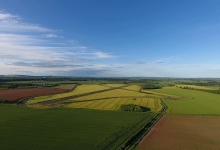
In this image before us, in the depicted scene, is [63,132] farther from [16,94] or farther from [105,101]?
[16,94]

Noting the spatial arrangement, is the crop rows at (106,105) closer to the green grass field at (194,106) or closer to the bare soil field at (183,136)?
the green grass field at (194,106)

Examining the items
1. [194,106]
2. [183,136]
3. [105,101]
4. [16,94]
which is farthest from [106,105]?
[16,94]

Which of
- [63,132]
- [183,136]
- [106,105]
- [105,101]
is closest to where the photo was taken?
[63,132]

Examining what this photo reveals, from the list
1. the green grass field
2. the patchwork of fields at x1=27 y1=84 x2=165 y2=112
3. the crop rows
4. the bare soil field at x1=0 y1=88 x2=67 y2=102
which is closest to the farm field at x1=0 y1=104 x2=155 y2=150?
the crop rows

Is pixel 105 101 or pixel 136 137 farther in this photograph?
pixel 105 101

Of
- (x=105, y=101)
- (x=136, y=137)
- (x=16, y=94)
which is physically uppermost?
(x=16, y=94)

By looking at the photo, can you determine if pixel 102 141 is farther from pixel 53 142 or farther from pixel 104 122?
pixel 104 122

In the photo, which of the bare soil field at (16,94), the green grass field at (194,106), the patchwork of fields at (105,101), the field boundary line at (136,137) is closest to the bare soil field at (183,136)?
the field boundary line at (136,137)

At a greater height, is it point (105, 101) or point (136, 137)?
point (105, 101)

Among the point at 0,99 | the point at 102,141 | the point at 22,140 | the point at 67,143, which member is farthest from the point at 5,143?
the point at 0,99
